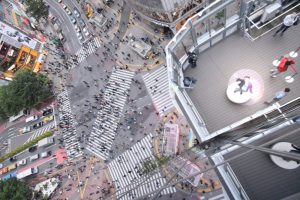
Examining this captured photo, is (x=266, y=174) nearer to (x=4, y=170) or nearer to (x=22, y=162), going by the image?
(x=22, y=162)

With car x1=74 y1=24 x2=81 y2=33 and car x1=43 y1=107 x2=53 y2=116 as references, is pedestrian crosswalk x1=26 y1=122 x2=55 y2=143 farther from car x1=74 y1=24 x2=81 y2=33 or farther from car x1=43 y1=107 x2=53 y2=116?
car x1=74 y1=24 x2=81 y2=33

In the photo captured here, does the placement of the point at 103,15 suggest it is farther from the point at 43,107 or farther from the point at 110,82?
the point at 43,107

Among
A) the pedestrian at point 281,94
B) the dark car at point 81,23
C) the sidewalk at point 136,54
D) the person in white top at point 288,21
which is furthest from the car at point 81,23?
the pedestrian at point 281,94

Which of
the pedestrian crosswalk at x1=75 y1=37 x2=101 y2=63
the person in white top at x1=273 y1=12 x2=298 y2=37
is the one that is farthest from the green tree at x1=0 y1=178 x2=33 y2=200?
the person in white top at x1=273 y1=12 x2=298 y2=37

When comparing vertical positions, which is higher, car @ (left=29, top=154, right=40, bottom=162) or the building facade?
the building facade

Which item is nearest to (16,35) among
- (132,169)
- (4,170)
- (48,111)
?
(48,111)

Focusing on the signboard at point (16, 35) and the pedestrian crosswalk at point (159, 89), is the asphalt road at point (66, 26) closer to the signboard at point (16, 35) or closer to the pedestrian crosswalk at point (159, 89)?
the signboard at point (16, 35)

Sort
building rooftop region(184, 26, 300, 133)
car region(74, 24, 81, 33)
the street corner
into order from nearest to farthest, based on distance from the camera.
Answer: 1. building rooftop region(184, 26, 300, 133)
2. the street corner
3. car region(74, 24, 81, 33)
